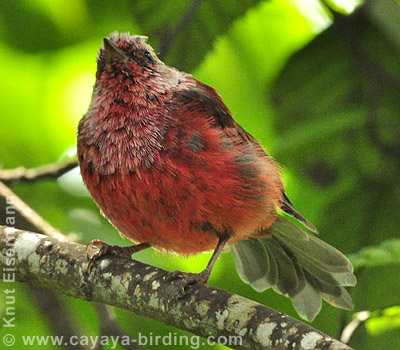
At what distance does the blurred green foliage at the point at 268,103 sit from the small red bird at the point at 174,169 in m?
0.17

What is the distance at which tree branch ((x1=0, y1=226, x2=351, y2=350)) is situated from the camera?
2.71 meters

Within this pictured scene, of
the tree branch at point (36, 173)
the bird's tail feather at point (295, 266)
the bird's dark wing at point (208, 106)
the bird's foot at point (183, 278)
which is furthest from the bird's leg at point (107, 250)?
the bird's dark wing at point (208, 106)

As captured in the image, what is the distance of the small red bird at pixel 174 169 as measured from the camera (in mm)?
3504

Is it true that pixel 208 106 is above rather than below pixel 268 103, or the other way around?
below

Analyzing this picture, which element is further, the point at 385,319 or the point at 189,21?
the point at 189,21

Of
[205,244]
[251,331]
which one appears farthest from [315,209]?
[251,331]

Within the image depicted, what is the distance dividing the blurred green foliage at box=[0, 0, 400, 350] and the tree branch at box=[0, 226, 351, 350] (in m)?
0.52

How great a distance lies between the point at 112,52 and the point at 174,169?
78 centimetres

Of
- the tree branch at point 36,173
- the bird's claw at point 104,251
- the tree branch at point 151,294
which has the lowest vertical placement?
the tree branch at point 151,294

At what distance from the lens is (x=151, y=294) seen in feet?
10.6

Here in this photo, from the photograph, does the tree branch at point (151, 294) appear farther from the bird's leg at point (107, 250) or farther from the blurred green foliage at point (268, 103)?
the blurred green foliage at point (268, 103)

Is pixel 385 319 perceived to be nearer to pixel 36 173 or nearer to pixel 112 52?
pixel 112 52

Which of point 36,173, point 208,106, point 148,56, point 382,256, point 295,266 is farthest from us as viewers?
point 295,266

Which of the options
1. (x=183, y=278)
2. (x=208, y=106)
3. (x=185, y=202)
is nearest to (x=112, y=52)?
(x=208, y=106)
